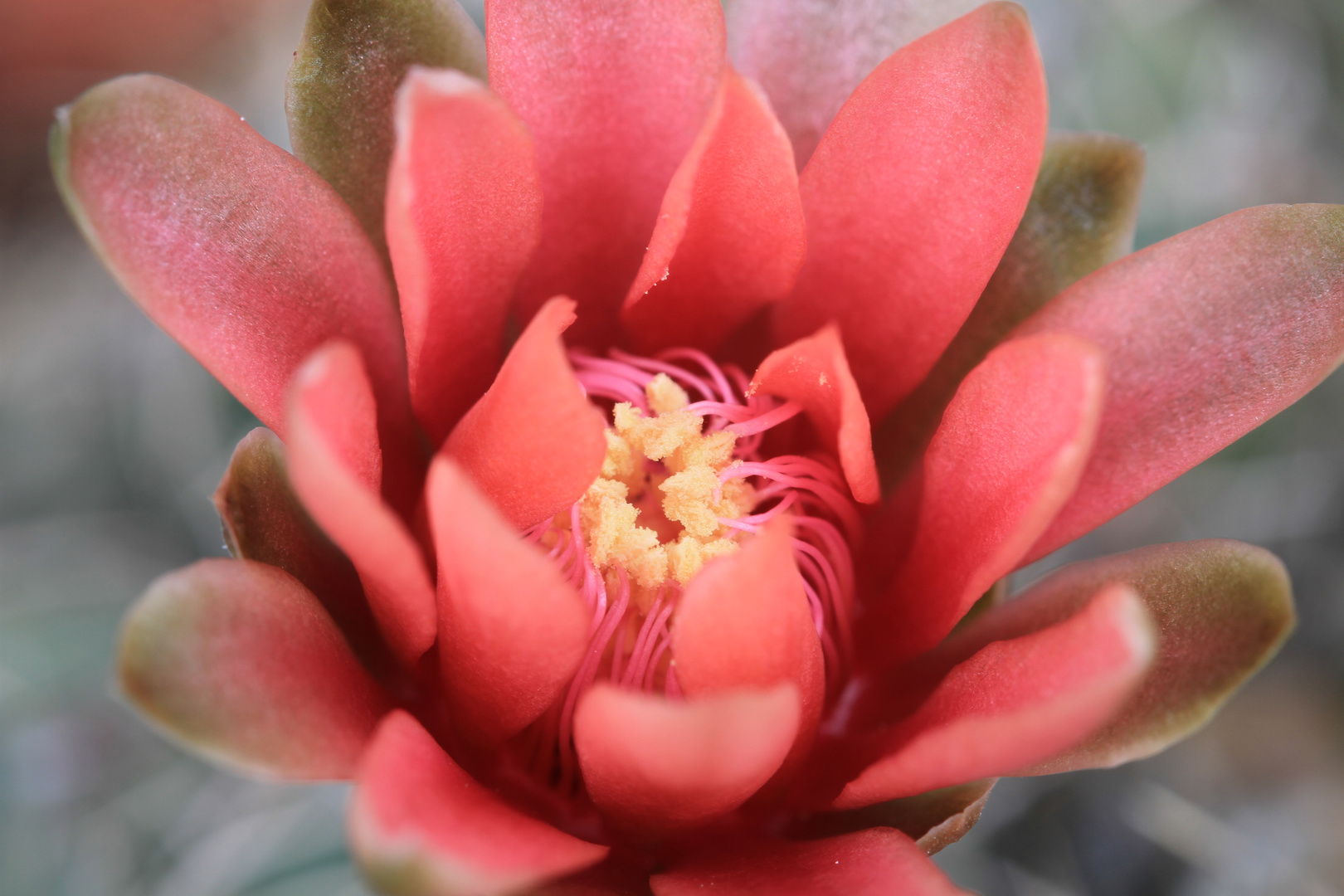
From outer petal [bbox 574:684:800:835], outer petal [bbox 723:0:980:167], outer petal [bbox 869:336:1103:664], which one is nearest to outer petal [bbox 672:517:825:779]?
outer petal [bbox 574:684:800:835]

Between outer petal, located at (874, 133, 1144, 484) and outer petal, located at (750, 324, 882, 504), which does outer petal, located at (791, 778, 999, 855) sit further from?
outer petal, located at (874, 133, 1144, 484)

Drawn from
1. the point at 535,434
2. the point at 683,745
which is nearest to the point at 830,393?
the point at 535,434

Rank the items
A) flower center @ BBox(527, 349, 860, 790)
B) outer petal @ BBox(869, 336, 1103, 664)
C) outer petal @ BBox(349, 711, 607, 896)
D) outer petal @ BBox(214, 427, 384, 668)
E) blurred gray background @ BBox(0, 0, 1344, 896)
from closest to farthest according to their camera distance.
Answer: outer petal @ BBox(349, 711, 607, 896)
outer petal @ BBox(869, 336, 1103, 664)
outer petal @ BBox(214, 427, 384, 668)
flower center @ BBox(527, 349, 860, 790)
blurred gray background @ BBox(0, 0, 1344, 896)

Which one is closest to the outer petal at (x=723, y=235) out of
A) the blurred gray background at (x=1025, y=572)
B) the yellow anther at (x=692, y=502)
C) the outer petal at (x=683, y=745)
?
the yellow anther at (x=692, y=502)

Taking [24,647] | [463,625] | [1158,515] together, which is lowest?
[24,647]

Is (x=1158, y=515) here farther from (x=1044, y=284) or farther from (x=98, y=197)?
(x=98, y=197)

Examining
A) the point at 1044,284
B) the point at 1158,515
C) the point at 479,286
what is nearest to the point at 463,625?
the point at 479,286
